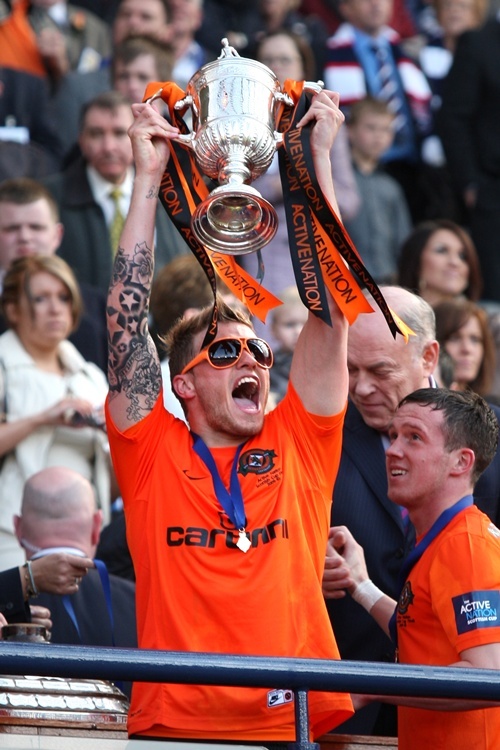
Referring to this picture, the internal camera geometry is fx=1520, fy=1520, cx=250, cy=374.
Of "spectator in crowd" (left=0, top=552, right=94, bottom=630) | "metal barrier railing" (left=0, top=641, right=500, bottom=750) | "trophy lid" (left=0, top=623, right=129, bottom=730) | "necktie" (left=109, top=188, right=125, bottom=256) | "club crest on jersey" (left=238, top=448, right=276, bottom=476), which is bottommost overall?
"metal barrier railing" (left=0, top=641, right=500, bottom=750)

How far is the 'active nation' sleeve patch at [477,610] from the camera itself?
157 inches

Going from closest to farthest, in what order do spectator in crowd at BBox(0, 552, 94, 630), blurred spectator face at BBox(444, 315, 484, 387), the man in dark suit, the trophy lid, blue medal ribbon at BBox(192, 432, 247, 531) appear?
the trophy lid → blue medal ribbon at BBox(192, 432, 247, 531) → spectator in crowd at BBox(0, 552, 94, 630) → the man in dark suit → blurred spectator face at BBox(444, 315, 484, 387)

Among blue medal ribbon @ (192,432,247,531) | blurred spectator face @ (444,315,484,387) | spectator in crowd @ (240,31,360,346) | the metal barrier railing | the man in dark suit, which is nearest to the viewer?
the metal barrier railing

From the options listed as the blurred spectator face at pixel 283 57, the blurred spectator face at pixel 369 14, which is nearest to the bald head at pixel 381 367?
the blurred spectator face at pixel 283 57

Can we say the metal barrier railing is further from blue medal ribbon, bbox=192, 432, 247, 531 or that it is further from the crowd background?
the crowd background

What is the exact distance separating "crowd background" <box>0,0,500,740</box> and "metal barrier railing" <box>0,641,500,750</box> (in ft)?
11.1

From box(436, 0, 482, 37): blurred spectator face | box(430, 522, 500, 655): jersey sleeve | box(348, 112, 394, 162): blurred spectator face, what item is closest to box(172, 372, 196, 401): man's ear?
box(430, 522, 500, 655): jersey sleeve

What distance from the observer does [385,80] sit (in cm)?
1127

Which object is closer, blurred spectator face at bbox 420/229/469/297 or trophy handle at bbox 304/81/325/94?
trophy handle at bbox 304/81/325/94

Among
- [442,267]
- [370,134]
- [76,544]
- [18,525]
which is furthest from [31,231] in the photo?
[370,134]

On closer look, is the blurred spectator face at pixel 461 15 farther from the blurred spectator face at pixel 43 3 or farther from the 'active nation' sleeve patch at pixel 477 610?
the 'active nation' sleeve patch at pixel 477 610

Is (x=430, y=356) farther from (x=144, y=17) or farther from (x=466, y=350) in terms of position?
(x=144, y=17)

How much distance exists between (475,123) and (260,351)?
691 centimetres

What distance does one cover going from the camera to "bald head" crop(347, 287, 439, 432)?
Result: 5305 mm
